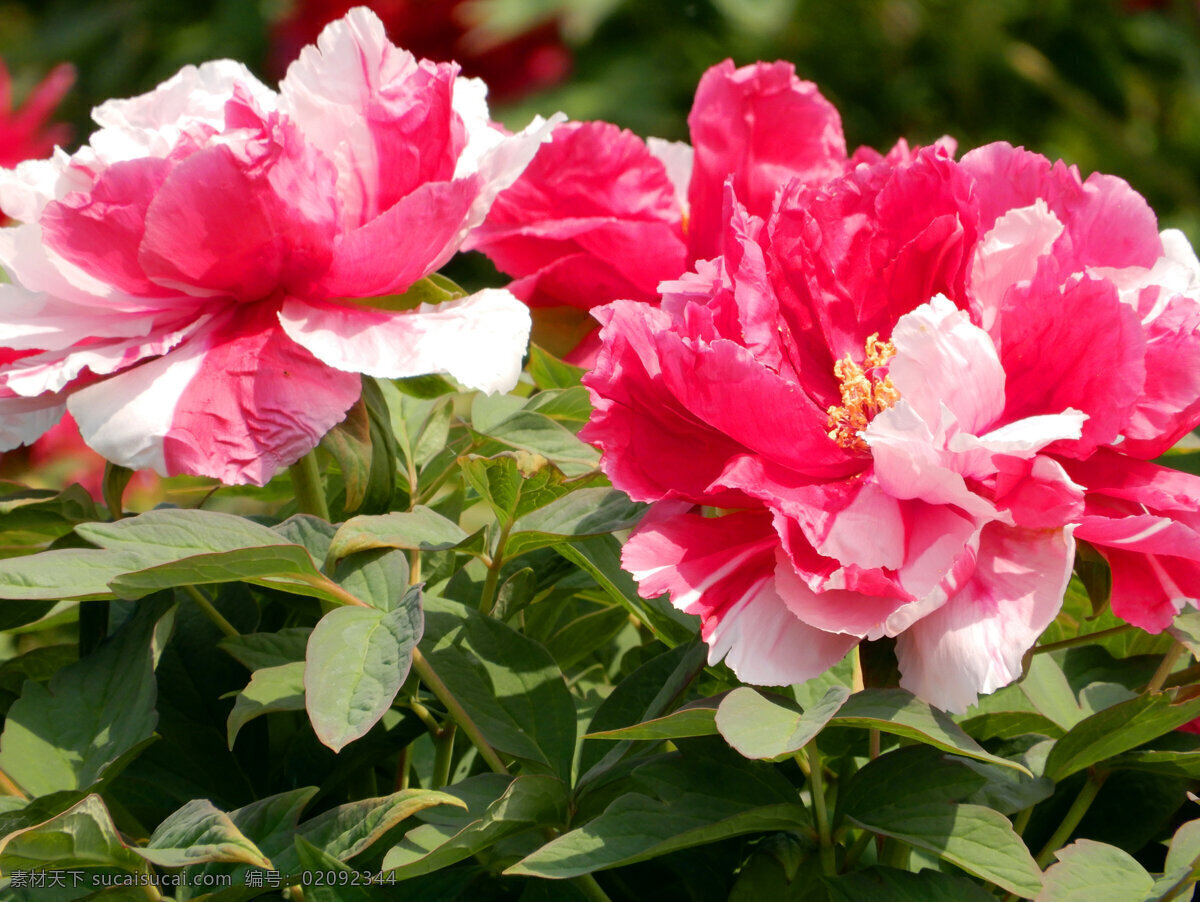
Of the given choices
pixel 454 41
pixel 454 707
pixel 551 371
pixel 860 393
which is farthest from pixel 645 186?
pixel 454 41

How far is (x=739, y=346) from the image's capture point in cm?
45

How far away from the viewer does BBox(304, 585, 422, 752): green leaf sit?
413 mm

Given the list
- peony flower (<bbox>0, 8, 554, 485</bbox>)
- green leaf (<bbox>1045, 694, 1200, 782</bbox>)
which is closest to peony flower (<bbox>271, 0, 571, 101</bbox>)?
peony flower (<bbox>0, 8, 554, 485</bbox>)

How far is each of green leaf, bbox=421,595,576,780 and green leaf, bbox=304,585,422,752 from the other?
5 centimetres

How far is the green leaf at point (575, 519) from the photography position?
0.48m

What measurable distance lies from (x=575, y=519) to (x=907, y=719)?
15cm

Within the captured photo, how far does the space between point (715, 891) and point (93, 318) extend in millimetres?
337

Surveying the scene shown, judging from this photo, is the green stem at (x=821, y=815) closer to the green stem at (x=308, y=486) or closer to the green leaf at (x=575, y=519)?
the green leaf at (x=575, y=519)

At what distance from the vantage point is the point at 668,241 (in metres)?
0.67

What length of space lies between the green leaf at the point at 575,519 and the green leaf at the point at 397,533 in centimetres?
3

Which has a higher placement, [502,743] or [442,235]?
[442,235]

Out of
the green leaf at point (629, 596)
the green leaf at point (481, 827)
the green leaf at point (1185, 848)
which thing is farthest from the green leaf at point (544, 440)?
the green leaf at point (1185, 848)

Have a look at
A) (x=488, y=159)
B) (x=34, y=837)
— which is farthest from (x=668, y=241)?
(x=34, y=837)

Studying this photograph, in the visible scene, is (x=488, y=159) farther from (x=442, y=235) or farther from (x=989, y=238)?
(x=989, y=238)
